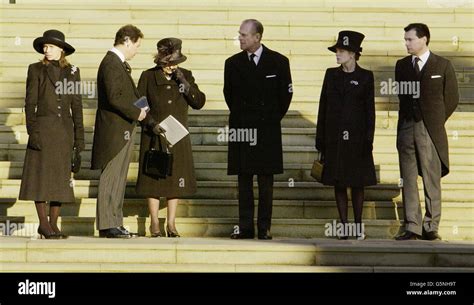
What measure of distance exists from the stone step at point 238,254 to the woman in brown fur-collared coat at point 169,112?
121 cm

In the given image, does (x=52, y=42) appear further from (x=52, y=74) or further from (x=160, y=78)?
(x=160, y=78)

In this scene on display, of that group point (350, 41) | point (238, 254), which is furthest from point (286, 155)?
point (238, 254)

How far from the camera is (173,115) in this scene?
44.2ft

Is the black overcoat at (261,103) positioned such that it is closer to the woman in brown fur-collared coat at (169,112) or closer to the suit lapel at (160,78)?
the woman in brown fur-collared coat at (169,112)

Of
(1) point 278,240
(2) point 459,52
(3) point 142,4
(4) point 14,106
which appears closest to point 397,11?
(2) point 459,52

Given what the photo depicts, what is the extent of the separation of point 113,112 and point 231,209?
1.80 meters

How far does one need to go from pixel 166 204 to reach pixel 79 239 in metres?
1.65

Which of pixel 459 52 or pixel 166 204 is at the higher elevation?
pixel 459 52

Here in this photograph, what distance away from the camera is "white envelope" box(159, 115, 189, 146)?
1336cm

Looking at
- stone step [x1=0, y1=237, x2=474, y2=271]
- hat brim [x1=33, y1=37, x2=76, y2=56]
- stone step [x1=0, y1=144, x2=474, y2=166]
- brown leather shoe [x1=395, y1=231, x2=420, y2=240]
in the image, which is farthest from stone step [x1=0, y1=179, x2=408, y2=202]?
stone step [x1=0, y1=237, x2=474, y2=271]

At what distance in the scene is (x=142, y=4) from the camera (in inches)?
816

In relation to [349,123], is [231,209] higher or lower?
lower

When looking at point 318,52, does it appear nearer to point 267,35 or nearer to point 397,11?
point 267,35

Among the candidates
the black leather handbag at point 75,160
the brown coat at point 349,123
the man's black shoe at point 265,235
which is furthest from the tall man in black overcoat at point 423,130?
the black leather handbag at point 75,160
